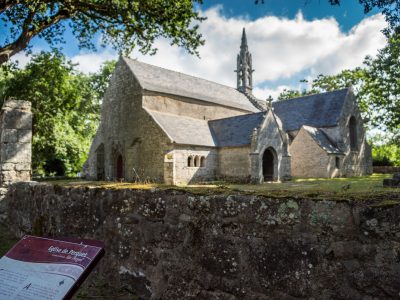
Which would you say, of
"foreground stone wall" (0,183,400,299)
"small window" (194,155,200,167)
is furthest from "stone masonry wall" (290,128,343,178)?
"foreground stone wall" (0,183,400,299)

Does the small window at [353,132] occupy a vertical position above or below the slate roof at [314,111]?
below

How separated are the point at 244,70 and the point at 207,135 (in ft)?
67.7

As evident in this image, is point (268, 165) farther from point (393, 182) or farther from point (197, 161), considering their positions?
point (393, 182)

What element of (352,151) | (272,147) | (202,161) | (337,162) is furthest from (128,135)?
(352,151)

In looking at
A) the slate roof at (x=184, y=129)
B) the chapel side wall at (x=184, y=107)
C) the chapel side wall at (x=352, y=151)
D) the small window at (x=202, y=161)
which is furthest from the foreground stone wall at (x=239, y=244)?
the chapel side wall at (x=352, y=151)

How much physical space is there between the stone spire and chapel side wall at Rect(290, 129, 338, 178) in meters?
15.7

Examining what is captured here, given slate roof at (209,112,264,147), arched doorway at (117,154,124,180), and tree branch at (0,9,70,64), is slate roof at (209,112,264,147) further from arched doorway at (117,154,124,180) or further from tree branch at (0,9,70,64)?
tree branch at (0,9,70,64)

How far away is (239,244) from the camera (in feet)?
9.34

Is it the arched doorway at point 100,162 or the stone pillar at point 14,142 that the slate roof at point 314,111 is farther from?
the stone pillar at point 14,142

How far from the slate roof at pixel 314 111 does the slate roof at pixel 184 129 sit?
11.3 m

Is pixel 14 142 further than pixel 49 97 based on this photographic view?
No

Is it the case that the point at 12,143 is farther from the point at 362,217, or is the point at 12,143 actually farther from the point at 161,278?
the point at 362,217

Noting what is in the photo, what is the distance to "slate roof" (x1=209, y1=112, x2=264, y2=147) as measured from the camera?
2361 cm

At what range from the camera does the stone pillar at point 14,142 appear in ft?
27.6
